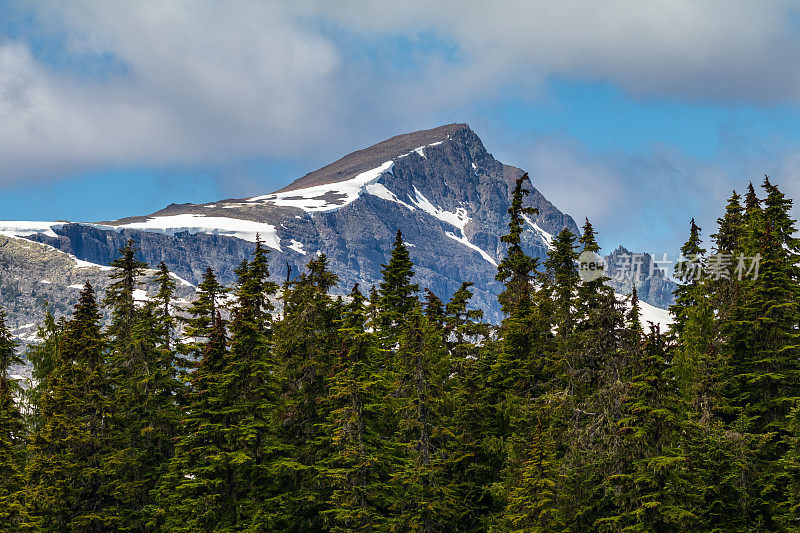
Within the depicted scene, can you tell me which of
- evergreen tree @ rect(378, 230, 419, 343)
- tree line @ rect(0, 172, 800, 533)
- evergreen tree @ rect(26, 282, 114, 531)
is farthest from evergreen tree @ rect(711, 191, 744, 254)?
evergreen tree @ rect(26, 282, 114, 531)

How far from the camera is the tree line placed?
104 feet

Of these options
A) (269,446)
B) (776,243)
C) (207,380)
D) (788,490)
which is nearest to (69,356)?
(207,380)

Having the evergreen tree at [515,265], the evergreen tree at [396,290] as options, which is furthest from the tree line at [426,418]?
the evergreen tree at [396,290]

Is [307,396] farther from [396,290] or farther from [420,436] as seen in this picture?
[396,290]

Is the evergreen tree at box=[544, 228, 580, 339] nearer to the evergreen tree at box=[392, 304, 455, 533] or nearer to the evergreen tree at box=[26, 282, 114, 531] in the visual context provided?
the evergreen tree at box=[392, 304, 455, 533]

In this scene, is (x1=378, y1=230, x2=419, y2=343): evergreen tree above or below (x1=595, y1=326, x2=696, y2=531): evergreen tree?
above

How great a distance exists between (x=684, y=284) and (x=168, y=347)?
34.4 meters

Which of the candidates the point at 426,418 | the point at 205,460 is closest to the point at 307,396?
the point at 205,460

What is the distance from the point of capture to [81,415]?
41844 mm

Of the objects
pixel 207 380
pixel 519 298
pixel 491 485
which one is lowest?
pixel 491 485

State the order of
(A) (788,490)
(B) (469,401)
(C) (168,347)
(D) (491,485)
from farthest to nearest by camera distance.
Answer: (C) (168,347)
(B) (469,401)
(D) (491,485)
(A) (788,490)

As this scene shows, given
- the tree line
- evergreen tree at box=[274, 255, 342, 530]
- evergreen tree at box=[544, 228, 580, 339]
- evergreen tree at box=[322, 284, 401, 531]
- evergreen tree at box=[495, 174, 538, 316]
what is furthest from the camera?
evergreen tree at box=[495, 174, 538, 316]

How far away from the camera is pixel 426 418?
38062 millimetres

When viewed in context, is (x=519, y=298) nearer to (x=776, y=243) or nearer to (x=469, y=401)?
(x=469, y=401)
